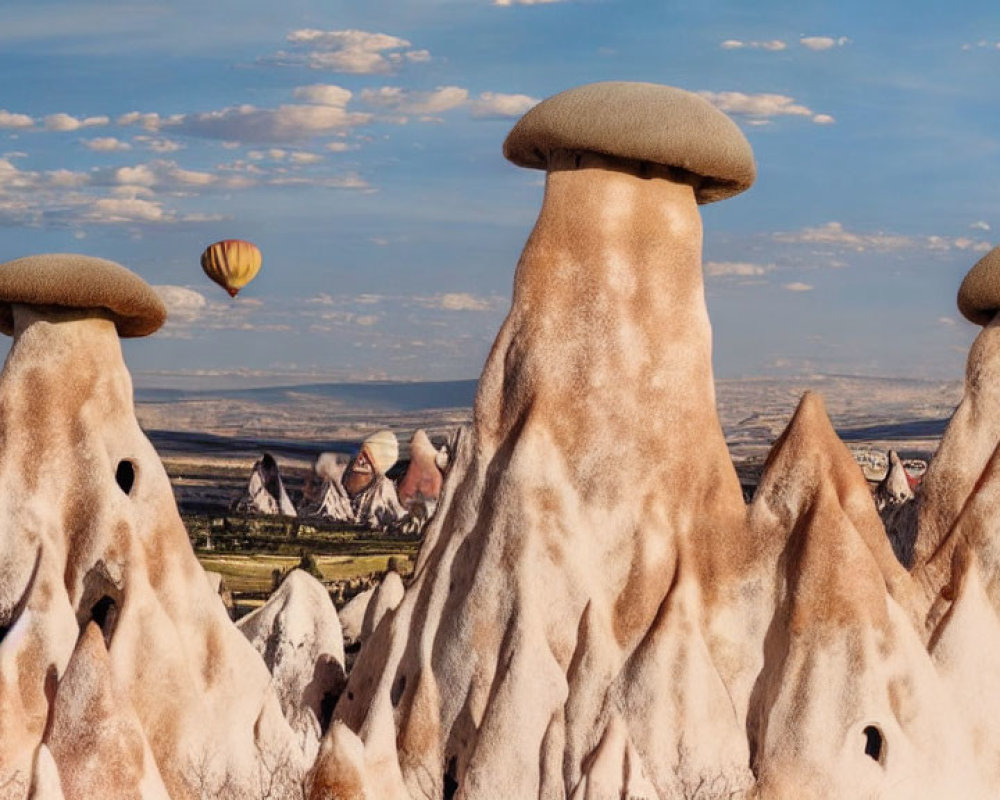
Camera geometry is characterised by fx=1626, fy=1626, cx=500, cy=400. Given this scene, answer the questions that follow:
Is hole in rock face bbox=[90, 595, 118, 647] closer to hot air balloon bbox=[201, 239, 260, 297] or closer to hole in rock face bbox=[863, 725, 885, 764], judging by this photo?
hole in rock face bbox=[863, 725, 885, 764]

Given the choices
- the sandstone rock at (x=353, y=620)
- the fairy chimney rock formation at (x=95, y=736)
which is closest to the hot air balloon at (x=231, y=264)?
the sandstone rock at (x=353, y=620)

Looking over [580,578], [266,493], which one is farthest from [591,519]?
[266,493]

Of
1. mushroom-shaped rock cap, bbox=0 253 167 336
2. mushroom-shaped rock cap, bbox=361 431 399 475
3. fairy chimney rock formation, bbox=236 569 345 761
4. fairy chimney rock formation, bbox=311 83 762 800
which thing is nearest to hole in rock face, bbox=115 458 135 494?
mushroom-shaped rock cap, bbox=0 253 167 336

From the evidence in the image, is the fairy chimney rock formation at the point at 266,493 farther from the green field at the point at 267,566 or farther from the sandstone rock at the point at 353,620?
the sandstone rock at the point at 353,620

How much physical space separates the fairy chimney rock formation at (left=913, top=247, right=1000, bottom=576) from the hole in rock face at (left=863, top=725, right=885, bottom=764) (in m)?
3.35

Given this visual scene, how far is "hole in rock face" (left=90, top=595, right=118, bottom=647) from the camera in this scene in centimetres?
1612

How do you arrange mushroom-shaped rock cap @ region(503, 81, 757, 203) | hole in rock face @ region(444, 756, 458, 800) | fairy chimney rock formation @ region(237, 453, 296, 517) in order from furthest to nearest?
fairy chimney rock formation @ region(237, 453, 296, 517)
mushroom-shaped rock cap @ region(503, 81, 757, 203)
hole in rock face @ region(444, 756, 458, 800)

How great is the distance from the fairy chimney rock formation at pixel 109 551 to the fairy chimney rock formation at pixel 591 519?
4.81ft

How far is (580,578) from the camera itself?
15.4 metres

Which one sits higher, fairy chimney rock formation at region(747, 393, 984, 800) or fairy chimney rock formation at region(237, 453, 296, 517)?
fairy chimney rock formation at region(747, 393, 984, 800)

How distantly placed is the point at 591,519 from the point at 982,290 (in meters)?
5.74

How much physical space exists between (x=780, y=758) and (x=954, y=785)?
6.11 feet

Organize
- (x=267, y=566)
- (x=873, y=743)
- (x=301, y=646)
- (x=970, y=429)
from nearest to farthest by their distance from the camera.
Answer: (x=873, y=743), (x=970, y=429), (x=301, y=646), (x=267, y=566)

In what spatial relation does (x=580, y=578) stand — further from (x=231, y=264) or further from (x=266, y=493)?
(x=266, y=493)
